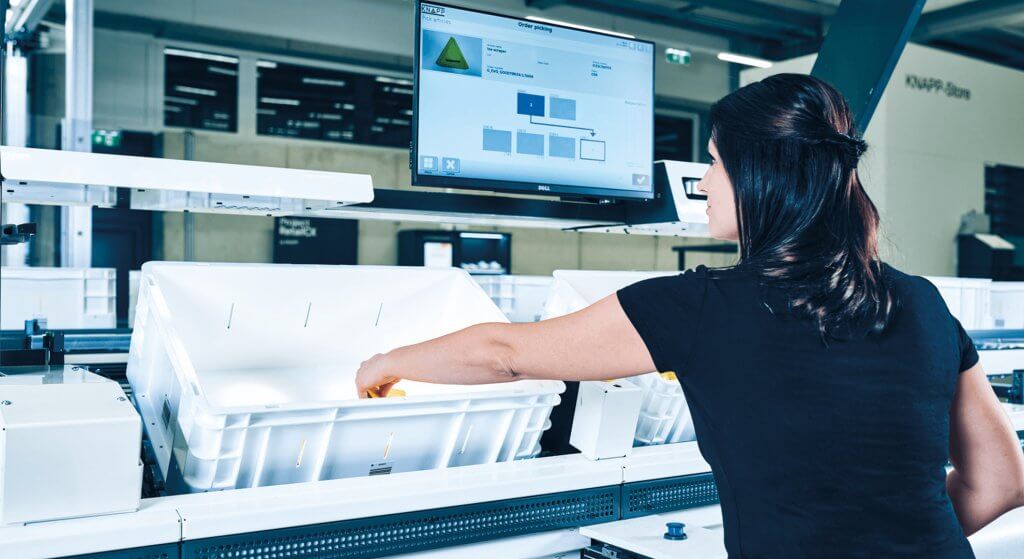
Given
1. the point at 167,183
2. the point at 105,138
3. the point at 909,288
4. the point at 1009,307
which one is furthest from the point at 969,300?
the point at 105,138

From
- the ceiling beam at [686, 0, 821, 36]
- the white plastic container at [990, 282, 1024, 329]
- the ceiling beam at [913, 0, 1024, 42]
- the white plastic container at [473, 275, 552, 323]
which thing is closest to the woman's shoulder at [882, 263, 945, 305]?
the white plastic container at [473, 275, 552, 323]

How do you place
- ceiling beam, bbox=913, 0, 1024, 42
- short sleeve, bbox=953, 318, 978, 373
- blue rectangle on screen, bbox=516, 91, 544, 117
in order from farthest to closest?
ceiling beam, bbox=913, 0, 1024, 42 < blue rectangle on screen, bbox=516, 91, 544, 117 < short sleeve, bbox=953, 318, 978, 373

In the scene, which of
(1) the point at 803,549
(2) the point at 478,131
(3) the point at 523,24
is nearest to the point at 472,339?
(1) the point at 803,549

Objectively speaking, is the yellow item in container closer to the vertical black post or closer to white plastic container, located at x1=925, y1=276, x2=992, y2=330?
the vertical black post

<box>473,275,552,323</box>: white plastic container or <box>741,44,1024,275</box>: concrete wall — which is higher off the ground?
<box>741,44,1024,275</box>: concrete wall

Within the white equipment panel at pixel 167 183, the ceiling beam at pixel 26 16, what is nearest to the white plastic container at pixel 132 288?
the ceiling beam at pixel 26 16

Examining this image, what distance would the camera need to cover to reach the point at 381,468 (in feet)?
4.70

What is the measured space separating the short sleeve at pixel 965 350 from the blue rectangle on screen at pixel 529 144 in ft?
3.23

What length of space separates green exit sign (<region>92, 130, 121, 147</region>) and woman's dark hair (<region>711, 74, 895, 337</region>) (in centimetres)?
715

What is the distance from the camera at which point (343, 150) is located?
9.00 metres

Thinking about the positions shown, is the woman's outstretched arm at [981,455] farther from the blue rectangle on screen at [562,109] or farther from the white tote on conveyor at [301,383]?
the blue rectangle on screen at [562,109]

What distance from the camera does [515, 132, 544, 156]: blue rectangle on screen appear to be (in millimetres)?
1878

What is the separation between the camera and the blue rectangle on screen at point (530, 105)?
73.4 inches

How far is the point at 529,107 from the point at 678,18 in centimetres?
836
